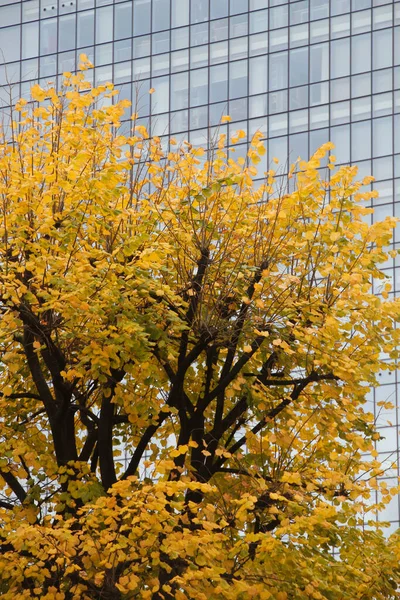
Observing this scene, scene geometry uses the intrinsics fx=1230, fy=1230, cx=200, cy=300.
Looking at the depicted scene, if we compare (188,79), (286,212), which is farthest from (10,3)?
(286,212)

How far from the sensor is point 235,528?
704 inches

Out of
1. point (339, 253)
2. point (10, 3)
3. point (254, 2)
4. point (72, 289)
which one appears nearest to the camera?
point (72, 289)

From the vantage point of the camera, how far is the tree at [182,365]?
52.6ft

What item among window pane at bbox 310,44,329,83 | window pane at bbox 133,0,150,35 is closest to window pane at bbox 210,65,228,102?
window pane at bbox 310,44,329,83

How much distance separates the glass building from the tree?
4856 centimetres

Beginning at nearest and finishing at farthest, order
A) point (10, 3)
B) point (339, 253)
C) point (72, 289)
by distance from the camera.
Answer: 1. point (72, 289)
2. point (339, 253)
3. point (10, 3)

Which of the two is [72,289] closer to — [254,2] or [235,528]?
[235,528]

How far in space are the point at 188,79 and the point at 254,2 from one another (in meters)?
6.29

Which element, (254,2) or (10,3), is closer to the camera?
(254,2)

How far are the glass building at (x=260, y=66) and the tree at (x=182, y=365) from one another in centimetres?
4856

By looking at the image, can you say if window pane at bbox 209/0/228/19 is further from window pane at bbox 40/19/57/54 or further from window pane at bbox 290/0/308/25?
window pane at bbox 40/19/57/54

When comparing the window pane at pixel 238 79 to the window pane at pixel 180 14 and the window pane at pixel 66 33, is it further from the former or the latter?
the window pane at pixel 66 33

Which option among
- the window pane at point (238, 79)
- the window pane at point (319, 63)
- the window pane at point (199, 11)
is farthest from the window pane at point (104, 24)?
the window pane at point (319, 63)

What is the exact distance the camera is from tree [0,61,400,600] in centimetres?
1605
